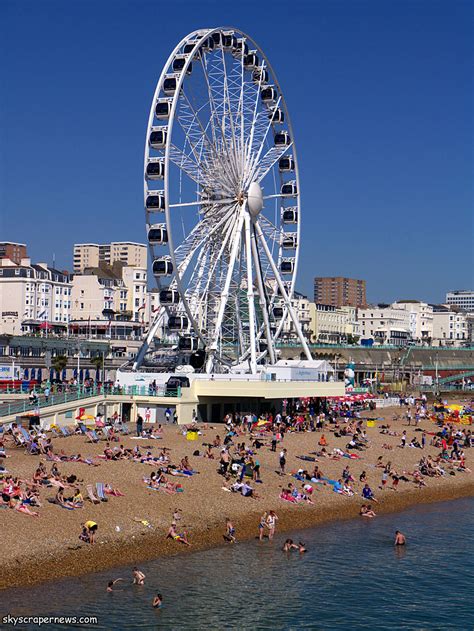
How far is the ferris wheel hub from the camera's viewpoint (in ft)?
173

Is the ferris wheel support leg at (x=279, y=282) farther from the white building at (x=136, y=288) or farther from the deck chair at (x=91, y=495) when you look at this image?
the white building at (x=136, y=288)

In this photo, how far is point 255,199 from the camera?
5316 cm

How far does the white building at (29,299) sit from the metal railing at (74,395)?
60.9m

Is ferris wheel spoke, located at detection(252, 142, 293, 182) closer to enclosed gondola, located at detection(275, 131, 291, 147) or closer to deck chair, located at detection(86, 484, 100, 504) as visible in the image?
enclosed gondola, located at detection(275, 131, 291, 147)

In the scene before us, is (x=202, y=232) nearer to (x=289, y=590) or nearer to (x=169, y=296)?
(x=169, y=296)

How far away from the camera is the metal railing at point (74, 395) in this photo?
135ft

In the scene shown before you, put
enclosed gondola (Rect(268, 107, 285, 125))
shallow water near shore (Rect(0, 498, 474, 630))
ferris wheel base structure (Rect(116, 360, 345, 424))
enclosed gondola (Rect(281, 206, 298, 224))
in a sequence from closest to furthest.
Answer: shallow water near shore (Rect(0, 498, 474, 630)) → ferris wheel base structure (Rect(116, 360, 345, 424)) → enclosed gondola (Rect(268, 107, 285, 125)) → enclosed gondola (Rect(281, 206, 298, 224))

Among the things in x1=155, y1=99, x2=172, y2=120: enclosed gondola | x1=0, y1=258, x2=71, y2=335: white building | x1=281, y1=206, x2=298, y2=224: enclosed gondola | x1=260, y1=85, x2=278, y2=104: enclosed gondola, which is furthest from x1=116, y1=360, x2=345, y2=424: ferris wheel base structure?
x1=0, y1=258, x2=71, y2=335: white building

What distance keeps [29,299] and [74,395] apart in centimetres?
7312

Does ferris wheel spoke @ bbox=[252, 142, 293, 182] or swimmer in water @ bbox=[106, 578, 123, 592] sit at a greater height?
ferris wheel spoke @ bbox=[252, 142, 293, 182]

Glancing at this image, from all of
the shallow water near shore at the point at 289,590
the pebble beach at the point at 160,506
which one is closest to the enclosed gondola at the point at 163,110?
the pebble beach at the point at 160,506

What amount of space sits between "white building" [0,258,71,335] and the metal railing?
60.9m

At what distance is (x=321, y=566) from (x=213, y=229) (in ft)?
90.2

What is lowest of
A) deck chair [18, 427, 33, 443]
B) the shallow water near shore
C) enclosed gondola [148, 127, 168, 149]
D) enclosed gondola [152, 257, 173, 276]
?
the shallow water near shore
